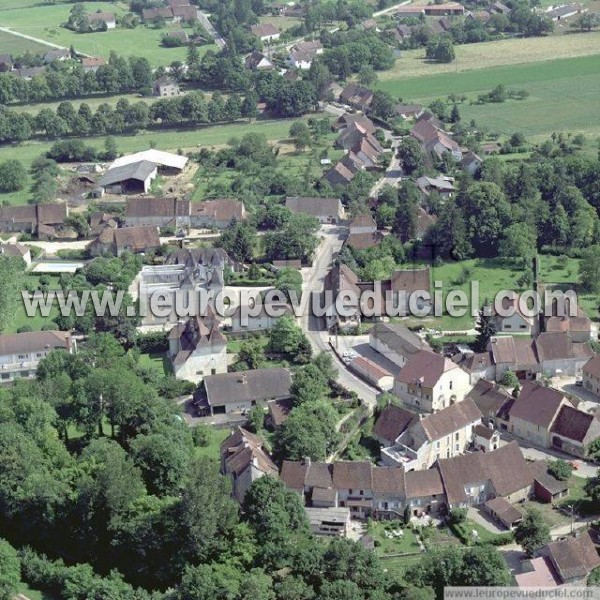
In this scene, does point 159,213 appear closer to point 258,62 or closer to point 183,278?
point 183,278

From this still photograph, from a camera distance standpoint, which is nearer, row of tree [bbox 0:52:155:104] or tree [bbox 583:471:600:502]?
Result: tree [bbox 583:471:600:502]

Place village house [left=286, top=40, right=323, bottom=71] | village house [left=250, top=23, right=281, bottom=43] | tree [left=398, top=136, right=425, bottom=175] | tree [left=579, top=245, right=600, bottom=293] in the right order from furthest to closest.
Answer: village house [left=250, top=23, right=281, bottom=43] → village house [left=286, top=40, right=323, bottom=71] → tree [left=398, top=136, right=425, bottom=175] → tree [left=579, top=245, right=600, bottom=293]

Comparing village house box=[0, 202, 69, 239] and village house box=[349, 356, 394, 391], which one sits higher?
village house box=[349, 356, 394, 391]

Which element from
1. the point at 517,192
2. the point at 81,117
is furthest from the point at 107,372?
the point at 81,117

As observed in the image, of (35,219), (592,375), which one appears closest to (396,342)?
(592,375)

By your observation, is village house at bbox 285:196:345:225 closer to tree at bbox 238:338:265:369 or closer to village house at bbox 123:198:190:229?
village house at bbox 123:198:190:229

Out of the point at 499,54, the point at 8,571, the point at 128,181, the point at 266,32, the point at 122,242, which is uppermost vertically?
the point at 8,571

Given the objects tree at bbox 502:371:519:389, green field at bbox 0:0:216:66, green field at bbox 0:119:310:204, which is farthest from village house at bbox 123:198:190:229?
green field at bbox 0:0:216:66
